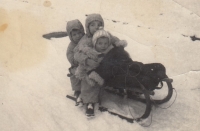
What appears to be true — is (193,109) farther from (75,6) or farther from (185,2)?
(75,6)

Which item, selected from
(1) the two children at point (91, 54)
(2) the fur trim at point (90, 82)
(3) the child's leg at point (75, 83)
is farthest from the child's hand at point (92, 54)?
(3) the child's leg at point (75, 83)

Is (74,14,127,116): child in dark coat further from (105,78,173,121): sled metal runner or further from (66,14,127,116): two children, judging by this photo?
(105,78,173,121): sled metal runner

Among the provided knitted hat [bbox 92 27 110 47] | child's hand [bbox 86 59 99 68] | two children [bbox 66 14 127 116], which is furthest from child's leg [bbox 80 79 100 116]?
knitted hat [bbox 92 27 110 47]

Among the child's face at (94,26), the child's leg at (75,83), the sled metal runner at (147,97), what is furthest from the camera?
the child's leg at (75,83)

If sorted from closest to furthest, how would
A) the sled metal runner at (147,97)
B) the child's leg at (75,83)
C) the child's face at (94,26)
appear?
the sled metal runner at (147,97), the child's face at (94,26), the child's leg at (75,83)

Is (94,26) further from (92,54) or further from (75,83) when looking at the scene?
(75,83)

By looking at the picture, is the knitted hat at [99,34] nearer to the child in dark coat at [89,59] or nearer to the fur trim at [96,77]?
the child in dark coat at [89,59]

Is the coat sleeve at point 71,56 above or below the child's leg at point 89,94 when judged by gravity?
above
